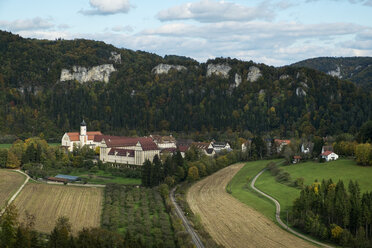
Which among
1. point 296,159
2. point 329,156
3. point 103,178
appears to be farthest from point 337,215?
point 103,178

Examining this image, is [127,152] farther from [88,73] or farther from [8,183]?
[88,73]

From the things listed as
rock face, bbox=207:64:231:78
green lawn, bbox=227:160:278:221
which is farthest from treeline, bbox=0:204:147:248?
rock face, bbox=207:64:231:78

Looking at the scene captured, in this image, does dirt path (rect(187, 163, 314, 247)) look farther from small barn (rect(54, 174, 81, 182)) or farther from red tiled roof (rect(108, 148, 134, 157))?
red tiled roof (rect(108, 148, 134, 157))

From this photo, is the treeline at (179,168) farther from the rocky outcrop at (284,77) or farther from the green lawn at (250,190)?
the rocky outcrop at (284,77)

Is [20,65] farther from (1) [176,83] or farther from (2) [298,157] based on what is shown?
(2) [298,157]

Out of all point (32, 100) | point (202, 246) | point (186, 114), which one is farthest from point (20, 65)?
point (202, 246)

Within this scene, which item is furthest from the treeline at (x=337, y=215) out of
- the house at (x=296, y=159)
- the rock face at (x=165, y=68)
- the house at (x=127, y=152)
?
the rock face at (x=165, y=68)
